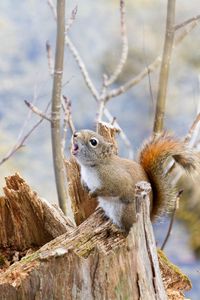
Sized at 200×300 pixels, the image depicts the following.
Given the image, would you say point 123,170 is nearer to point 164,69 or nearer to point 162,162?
point 162,162

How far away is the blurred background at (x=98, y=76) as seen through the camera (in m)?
2.05

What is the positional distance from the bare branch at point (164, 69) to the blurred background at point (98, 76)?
249mm

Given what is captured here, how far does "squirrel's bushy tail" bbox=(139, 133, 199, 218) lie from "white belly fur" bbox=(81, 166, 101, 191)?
11cm

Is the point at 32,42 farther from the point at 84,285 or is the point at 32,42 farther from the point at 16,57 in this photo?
the point at 84,285

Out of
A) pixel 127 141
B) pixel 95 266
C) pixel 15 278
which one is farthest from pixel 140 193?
pixel 127 141

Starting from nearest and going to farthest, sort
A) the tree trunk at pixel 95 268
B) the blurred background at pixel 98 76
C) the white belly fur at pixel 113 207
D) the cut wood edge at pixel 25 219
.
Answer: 1. the tree trunk at pixel 95 268
2. the white belly fur at pixel 113 207
3. the cut wood edge at pixel 25 219
4. the blurred background at pixel 98 76

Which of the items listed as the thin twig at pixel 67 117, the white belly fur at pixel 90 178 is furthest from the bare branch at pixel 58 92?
the white belly fur at pixel 90 178

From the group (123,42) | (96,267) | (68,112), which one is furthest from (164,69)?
(96,267)

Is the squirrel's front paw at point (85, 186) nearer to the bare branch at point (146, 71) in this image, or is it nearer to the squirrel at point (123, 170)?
the squirrel at point (123, 170)

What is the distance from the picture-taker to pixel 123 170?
1229mm

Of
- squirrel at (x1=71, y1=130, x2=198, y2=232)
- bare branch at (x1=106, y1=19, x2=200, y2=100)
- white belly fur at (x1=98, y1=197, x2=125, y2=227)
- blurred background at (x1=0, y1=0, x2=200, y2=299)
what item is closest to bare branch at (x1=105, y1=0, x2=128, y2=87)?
bare branch at (x1=106, y1=19, x2=200, y2=100)

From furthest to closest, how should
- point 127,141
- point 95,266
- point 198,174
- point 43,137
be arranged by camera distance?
point 43,137, point 127,141, point 198,174, point 95,266

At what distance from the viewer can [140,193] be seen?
996 millimetres

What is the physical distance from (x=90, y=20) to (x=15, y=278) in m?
1.22
